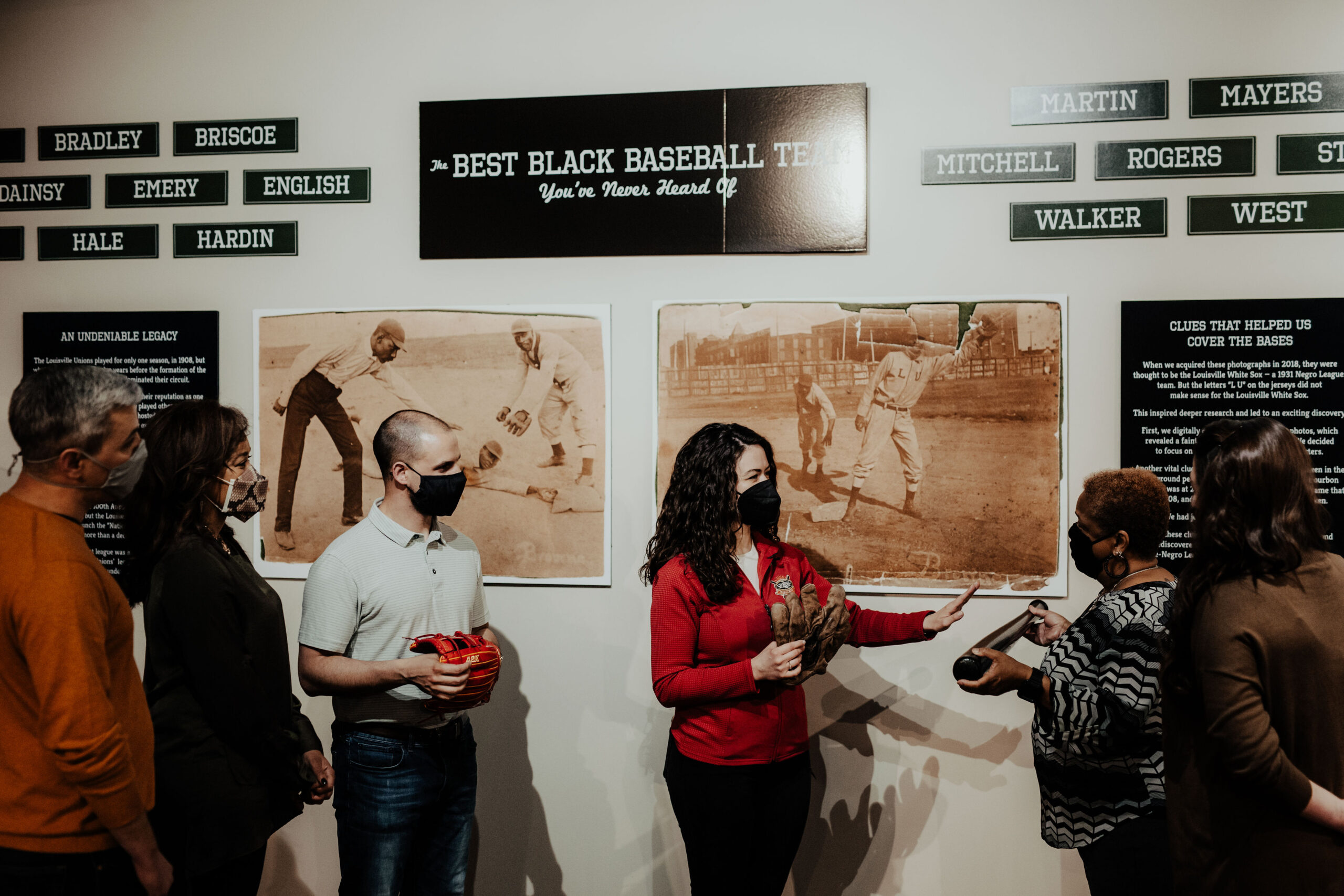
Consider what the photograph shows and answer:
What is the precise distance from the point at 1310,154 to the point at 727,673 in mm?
2391

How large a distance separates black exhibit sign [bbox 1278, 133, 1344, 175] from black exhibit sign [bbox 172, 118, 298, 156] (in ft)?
10.5

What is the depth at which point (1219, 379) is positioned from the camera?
2.59 meters

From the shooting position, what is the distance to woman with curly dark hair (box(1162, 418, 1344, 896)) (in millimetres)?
1464

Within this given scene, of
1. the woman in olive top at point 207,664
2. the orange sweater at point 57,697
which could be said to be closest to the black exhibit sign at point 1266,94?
the woman in olive top at point 207,664

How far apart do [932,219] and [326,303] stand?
204cm

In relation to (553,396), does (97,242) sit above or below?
above

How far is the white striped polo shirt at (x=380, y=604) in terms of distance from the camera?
203cm

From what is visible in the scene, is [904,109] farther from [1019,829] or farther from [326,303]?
[1019,829]

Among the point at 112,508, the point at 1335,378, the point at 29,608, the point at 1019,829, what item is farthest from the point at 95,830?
the point at 1335,378

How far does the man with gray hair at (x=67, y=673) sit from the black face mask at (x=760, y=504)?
1349 mm

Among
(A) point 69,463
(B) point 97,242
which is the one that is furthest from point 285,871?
(B) point 97,242

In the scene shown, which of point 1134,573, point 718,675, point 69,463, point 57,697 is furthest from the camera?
point 718,675

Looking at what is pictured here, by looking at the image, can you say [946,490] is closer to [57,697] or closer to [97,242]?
[57,697]

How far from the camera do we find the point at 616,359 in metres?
2.80
